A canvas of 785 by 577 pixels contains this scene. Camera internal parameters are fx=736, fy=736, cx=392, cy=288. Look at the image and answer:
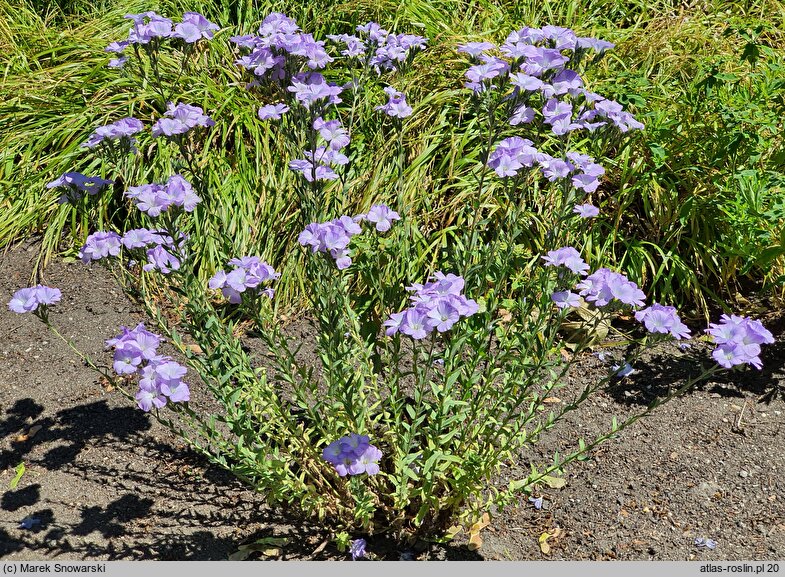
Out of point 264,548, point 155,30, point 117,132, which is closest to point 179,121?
point 117,132

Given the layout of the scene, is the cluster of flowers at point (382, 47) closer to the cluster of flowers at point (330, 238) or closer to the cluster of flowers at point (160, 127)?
the cluster of flowers at point (160, 127)

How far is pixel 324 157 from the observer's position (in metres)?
1.96

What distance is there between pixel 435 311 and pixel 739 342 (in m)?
0.68

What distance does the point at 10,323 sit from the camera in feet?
10.7

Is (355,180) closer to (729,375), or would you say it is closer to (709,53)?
(729,375)

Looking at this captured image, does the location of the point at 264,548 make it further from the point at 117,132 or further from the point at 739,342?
the point at 739,342

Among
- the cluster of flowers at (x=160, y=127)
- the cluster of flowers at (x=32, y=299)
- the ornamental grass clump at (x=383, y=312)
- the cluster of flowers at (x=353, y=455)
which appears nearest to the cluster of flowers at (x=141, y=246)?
the ornamental grass clump at (x=383, y=312)

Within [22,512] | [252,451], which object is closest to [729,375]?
[252,451]

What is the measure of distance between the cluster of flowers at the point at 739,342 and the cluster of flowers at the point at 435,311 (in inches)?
21.4

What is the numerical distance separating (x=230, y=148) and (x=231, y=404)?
2.06m

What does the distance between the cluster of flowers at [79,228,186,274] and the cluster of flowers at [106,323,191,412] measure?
19 centimetres

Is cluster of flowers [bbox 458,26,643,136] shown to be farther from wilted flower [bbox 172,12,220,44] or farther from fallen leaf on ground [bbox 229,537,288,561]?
fallen leaf on ground [bbox 229,537,288,561]

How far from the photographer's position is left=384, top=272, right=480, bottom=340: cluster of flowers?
155 centimetres

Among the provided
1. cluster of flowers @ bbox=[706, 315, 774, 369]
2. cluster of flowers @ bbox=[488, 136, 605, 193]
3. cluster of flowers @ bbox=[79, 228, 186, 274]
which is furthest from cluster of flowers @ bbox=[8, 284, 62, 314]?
cluster of flowers @ bbox=[706, 315, 774, 369]
